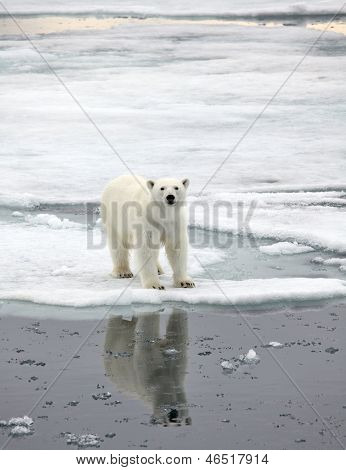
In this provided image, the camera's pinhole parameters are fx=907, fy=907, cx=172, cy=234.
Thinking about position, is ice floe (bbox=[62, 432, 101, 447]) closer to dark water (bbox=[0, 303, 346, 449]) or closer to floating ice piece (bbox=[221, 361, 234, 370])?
dark water (bbox=[0, 303, 346, 449])

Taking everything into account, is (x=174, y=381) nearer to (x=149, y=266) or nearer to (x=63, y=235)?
(x=149, y=266)

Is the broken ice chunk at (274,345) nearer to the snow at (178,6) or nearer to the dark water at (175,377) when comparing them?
the dark water at (175,377)

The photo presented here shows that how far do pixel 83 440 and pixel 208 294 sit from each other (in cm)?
239

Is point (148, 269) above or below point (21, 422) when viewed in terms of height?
below

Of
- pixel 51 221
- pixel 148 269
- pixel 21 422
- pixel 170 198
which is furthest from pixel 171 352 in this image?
pixel 51 221

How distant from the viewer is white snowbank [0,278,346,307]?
5969mm

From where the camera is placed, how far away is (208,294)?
20.0 ft

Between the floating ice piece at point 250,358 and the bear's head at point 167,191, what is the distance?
5.43 feet

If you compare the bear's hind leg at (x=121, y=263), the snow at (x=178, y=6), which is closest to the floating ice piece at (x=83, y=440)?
the bear's hind leg at (x=121, y=263)

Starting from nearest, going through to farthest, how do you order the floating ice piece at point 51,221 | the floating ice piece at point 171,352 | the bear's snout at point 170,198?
the floating ice piece at point 171,352 → the bear's snout at point 170,198 → the floating ice piece at point 51,221

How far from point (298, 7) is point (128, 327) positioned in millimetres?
19679

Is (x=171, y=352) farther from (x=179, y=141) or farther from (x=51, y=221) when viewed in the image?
(x=179, y=141)

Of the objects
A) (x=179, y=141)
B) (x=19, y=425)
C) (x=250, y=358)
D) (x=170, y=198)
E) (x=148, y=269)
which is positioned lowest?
(x=179, y=141)

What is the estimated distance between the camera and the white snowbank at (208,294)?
5.97m
